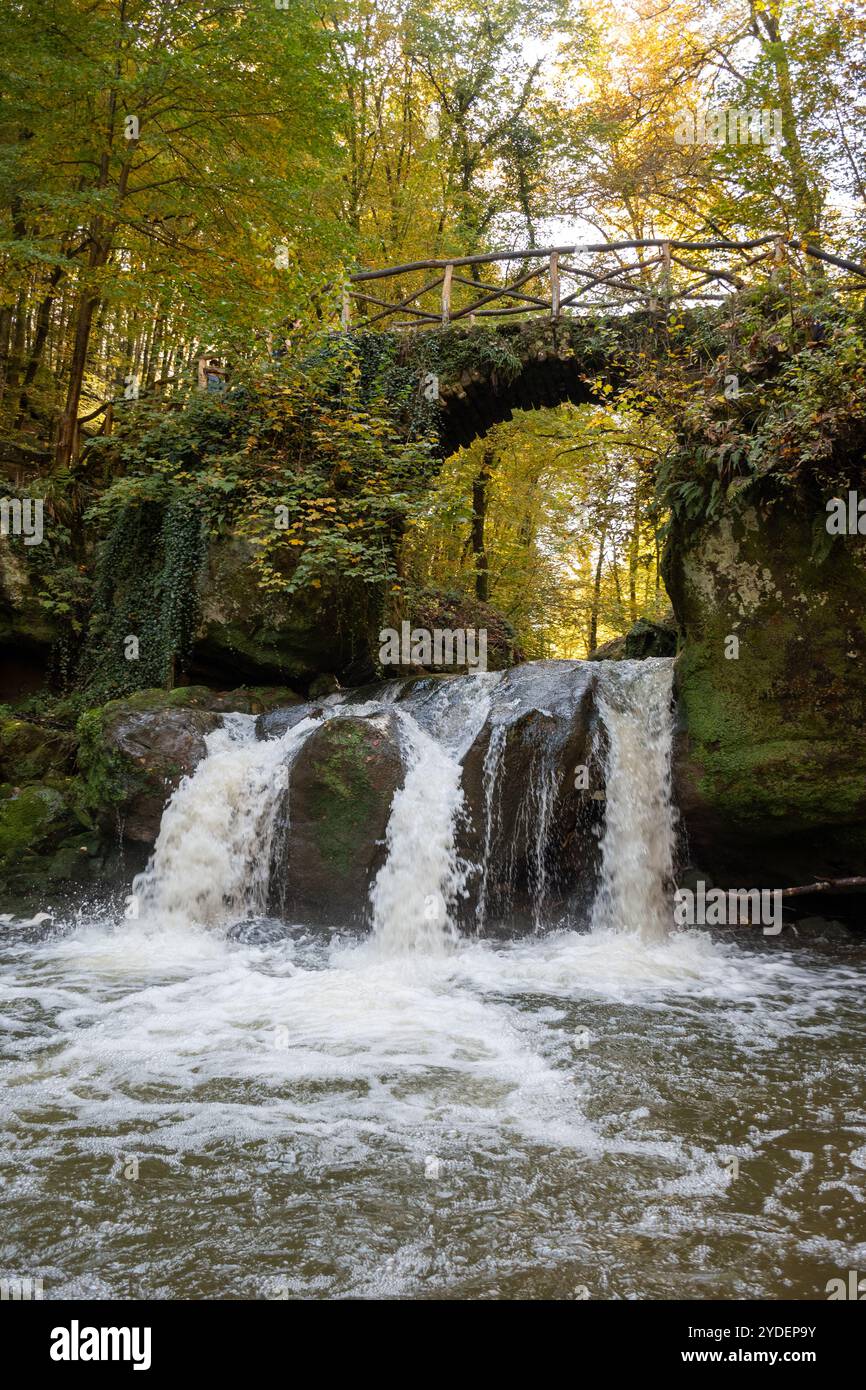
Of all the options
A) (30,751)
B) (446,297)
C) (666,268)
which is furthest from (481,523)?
(30,751)

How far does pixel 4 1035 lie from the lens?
471 cm

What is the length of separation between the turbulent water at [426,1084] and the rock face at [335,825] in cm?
18

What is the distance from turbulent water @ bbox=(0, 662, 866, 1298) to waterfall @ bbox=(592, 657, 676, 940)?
0.07ft

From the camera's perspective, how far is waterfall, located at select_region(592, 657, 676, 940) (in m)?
7.35

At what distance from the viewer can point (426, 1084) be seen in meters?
4.13

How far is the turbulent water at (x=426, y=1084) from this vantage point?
2.72 m

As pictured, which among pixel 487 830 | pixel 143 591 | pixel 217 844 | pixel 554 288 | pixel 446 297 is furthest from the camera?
pixel 446 297

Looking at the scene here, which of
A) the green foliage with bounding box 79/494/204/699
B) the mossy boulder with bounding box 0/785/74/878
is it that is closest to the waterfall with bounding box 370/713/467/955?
the mossy boulder with bounding box 0/785/74/878

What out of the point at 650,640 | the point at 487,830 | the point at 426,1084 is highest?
the point at 650,640

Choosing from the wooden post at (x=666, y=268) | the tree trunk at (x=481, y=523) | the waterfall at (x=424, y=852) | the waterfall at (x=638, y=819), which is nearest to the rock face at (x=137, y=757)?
the waterfall at (x=424, y=852)

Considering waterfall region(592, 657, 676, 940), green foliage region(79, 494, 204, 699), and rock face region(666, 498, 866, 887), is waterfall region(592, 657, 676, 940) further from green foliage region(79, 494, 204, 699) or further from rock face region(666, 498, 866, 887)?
green foliage region(79, 494, 204, 699)

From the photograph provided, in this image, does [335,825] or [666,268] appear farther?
[666,268]

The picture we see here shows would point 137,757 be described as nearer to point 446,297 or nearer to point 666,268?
point 446,297

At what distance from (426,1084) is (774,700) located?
4661 millimetres
